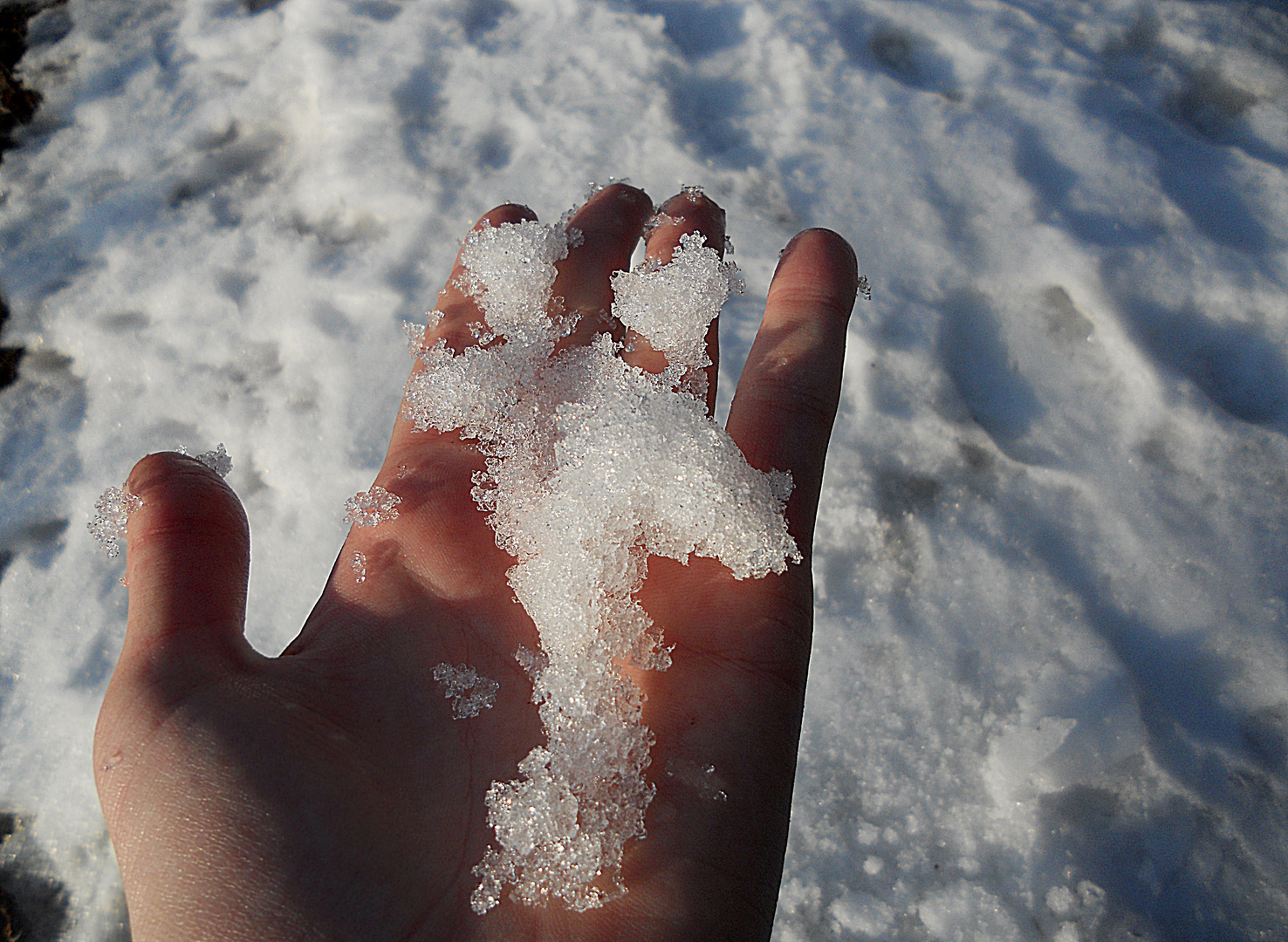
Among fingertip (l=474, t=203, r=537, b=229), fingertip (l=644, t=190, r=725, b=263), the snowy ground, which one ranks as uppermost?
fingertip (l=644, t=190, r=725, b=263)

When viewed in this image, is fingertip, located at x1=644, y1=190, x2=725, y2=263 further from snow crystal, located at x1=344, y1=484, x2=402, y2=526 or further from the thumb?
the thumb

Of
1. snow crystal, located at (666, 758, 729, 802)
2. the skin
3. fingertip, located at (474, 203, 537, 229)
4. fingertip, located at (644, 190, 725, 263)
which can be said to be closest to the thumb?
the skin

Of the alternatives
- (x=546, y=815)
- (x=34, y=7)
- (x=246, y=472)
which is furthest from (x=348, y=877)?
(x=34, y=7)

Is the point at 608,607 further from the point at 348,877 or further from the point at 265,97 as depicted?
the point at 265,97

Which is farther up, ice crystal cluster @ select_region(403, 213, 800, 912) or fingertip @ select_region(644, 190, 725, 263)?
fingertip @ select_region(644, 190, 725, 263)

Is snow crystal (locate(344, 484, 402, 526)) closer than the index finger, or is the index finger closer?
snow crystal (locate(344, 484, 402, 526))

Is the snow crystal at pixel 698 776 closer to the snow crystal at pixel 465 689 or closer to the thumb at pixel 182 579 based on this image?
the snow crystal at pixel 465 689
